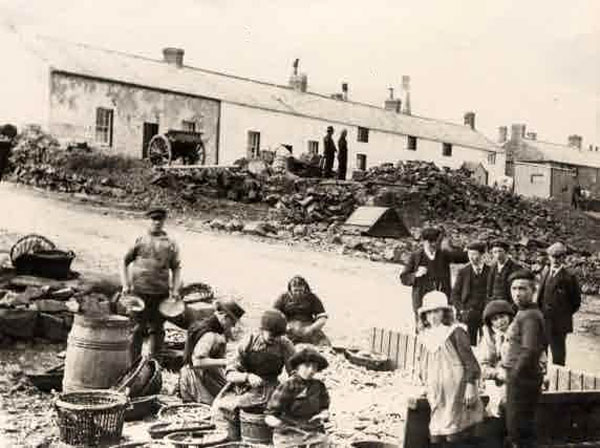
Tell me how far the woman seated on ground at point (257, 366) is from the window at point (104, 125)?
16.0 meters

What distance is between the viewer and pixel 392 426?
5.83m

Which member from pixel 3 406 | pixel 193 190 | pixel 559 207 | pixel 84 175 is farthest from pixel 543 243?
pixel 3 406

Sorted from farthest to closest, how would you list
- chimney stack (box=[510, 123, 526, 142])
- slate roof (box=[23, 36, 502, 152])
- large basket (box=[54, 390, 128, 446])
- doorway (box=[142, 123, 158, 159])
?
chimney stack (box=[510, 123, 526, 142]), doorway (box=[142, 123, 158, 159]), slate roof (box=[23, 36, 502, 152]), large basket (box=[54, 390, 128, 446])

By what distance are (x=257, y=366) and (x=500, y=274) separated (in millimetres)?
2835

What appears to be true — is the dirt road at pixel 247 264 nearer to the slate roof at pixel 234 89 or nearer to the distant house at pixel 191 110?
the distant house at pixel 191 110

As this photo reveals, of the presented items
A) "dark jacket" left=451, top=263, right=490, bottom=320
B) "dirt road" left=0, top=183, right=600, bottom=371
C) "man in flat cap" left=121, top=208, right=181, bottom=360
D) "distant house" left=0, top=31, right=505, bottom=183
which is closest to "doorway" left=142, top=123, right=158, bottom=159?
"distant house" left=0, top=31, right=505, bottom=183

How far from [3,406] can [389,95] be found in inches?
1174

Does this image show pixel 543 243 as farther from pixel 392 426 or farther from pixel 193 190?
pixel 392 426

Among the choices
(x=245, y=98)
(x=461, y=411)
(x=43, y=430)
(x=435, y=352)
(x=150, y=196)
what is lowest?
(x=43, y=430)

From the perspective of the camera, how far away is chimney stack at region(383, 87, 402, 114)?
33719mm

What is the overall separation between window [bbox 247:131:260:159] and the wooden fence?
1662 cm

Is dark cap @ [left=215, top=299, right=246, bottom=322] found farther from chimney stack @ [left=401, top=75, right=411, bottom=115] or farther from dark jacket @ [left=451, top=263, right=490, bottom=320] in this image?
chimney stack @ [left=401, top=75, right=411, bottom=115]

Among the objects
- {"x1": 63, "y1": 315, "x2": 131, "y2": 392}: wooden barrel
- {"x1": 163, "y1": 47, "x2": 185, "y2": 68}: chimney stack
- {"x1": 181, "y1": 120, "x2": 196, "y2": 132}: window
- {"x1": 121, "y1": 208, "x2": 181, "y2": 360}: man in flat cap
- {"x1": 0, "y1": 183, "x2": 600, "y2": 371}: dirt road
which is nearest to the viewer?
{"x1": 63, "y1": 315, "x2": 131, "y2": 392}: wooden barrel

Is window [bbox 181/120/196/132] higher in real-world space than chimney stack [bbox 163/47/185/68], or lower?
lower
